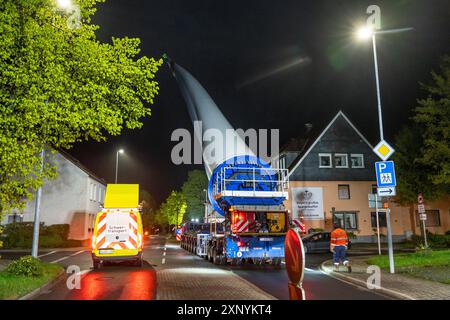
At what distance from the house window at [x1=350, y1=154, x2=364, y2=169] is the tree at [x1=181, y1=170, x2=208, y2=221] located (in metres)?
26.6

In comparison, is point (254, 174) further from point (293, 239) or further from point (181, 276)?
point (293, 239)

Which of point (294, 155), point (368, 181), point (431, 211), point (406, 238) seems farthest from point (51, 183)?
point (431, 211)

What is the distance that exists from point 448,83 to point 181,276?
55.9ft

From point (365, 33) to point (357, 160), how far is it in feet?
81.9

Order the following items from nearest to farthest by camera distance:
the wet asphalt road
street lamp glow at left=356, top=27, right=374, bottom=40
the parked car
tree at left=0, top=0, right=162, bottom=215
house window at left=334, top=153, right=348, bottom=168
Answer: tree at left=0, top=0, right=162, bottom=215, the wet asphalt road, street lamp glow at left=356, top=27, right=374, bottom=40, the parked car, house window at left=334, top=153, right=348, bottom=168

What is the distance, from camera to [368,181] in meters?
37.2

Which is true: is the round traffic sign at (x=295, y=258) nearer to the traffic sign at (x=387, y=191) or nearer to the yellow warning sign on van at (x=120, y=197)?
the traffic sign at (x=387, y=191)

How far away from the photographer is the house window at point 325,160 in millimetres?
37000

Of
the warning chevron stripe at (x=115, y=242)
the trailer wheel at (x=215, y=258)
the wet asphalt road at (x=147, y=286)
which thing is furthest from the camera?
the trailer wheel at (x=215, y=258)

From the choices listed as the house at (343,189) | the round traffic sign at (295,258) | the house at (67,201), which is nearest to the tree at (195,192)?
the house at (67,201)

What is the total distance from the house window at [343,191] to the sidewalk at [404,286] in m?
23.1

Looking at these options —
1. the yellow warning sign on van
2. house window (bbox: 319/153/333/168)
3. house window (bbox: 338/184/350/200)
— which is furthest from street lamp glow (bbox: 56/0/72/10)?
house window (bbox: 338/184/350/200)

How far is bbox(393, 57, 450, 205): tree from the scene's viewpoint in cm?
2116

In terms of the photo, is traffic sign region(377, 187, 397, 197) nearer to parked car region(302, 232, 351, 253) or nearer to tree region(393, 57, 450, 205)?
tree region(393, 57, 450, 205)
